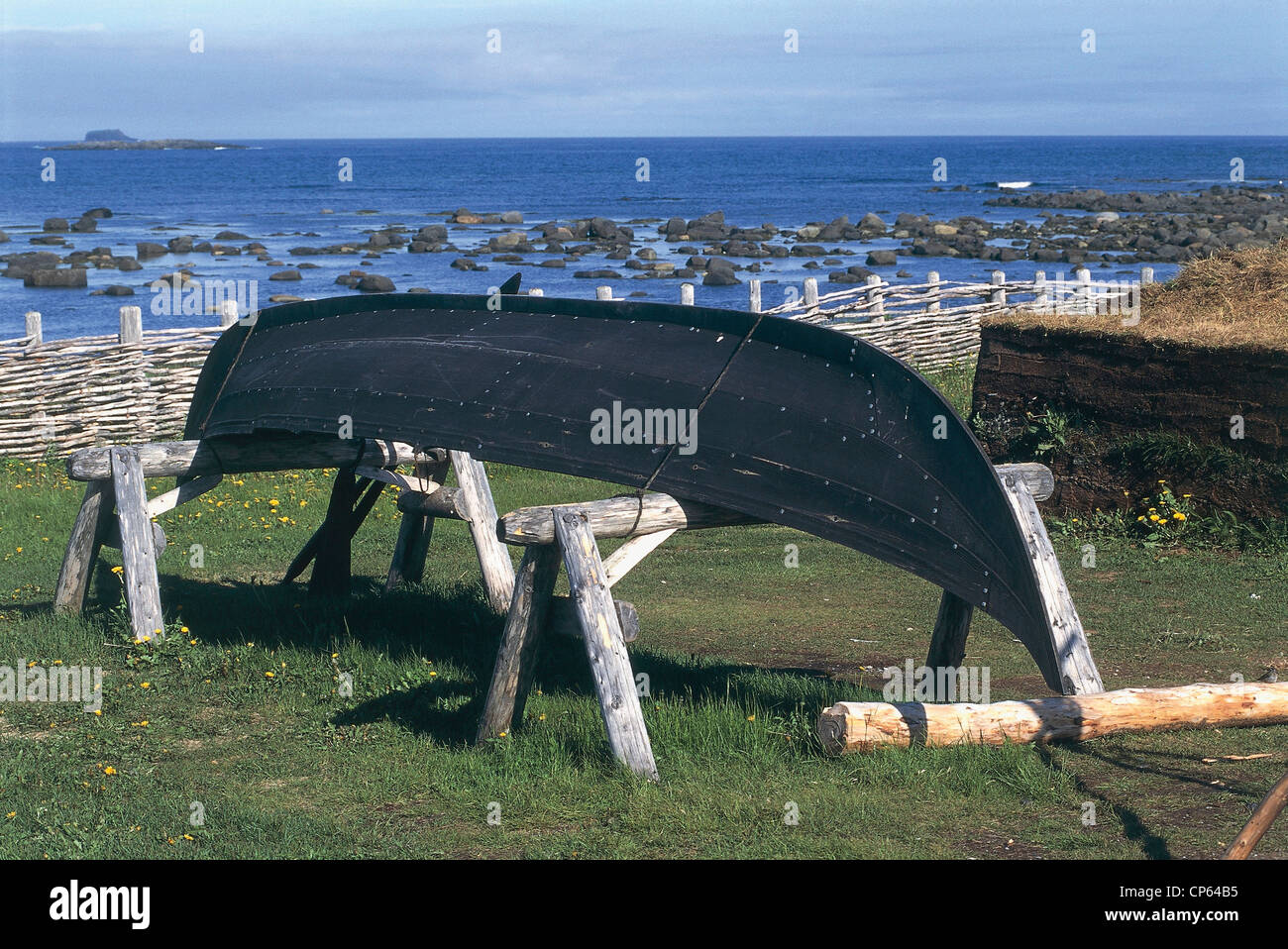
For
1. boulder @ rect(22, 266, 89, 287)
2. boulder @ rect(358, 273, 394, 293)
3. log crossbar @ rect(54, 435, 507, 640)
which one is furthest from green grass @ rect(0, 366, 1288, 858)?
boulder @ rect(22, 266, 89, 287)

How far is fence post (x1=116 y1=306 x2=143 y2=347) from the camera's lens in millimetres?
15289

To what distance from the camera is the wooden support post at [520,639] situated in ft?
20.5

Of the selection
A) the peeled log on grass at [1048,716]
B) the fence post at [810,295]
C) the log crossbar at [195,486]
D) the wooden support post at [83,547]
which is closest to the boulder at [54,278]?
the fence post at [810,295]

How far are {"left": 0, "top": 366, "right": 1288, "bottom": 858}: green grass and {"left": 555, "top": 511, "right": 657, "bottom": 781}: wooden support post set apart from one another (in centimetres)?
18

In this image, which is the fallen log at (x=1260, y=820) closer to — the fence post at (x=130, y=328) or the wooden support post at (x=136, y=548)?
the wooden support post at (x=136, y=548)

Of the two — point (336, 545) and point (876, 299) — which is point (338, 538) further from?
point (876, 299)

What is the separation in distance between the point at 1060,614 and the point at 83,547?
6273mm

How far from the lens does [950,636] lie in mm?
7086

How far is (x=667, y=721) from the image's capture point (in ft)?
20.8

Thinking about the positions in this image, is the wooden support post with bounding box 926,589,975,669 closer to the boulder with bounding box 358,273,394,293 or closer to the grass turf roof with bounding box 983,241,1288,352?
the grass turf roof with bounding box 983,241,1288,352

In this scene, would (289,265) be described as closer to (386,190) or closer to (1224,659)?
(1224,659)

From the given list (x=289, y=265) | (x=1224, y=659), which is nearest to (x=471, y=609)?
(x=1224, y=659)

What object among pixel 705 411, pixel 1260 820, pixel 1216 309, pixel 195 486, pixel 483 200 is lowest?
pixel 1260 820

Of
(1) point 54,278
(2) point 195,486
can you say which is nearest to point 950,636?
(2) point 195,486
